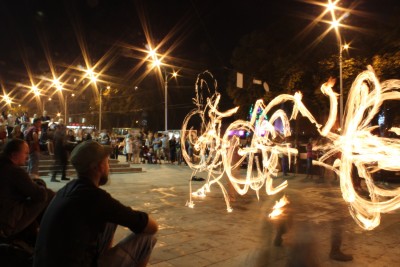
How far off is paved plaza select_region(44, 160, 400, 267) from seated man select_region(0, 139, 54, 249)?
1933 mm

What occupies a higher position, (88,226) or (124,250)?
(88,226)

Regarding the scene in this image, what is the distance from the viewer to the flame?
855 centimetres

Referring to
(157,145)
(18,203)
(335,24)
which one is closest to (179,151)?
(157,145)

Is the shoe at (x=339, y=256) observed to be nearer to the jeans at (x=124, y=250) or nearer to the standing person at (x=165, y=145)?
the jeans at (x=124, y=250)

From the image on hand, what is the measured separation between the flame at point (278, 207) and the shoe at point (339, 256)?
2609 mm

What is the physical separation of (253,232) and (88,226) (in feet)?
16.0

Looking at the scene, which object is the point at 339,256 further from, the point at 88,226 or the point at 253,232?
the point at 88,226

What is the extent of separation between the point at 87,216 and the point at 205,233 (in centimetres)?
456

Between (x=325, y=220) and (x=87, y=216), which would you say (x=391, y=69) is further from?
(x=87, y=216)

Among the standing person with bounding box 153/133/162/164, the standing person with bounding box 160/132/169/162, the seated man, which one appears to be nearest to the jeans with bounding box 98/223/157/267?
the seated man

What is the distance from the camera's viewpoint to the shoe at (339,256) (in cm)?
543

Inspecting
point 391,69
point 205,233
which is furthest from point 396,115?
point 205,233

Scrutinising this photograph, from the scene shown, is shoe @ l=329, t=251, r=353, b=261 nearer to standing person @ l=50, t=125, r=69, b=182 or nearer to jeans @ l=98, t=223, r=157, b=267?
jeans @ l=98, t=223, r=157, b=267

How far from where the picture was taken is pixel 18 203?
12.0 ft
